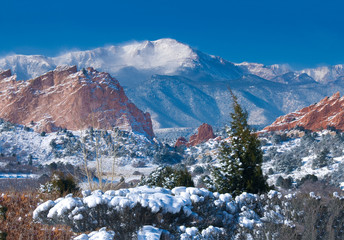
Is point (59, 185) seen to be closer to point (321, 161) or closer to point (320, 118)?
point (321, 161)

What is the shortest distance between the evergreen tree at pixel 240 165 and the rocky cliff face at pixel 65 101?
72.2m

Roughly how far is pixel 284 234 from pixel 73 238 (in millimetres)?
3992

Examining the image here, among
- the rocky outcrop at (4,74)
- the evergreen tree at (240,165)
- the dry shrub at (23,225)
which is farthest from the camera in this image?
the rocky outcrop at (4,74)

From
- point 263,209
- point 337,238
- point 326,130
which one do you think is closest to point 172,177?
point 263,209

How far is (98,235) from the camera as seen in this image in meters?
5.52

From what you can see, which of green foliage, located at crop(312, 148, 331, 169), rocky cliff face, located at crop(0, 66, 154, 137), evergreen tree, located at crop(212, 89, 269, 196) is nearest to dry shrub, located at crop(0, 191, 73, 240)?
evergreen tree, located at crop(212, 89, 269, 196)

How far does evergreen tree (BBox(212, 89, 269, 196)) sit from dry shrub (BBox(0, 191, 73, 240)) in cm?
744

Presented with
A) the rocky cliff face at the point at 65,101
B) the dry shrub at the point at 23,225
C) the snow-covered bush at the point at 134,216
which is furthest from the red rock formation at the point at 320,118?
the dry shrub at the point at 23,225

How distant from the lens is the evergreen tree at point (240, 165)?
12773 millimetres

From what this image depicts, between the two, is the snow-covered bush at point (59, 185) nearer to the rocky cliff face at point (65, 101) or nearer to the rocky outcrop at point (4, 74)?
the rocky cliff face at point (65, 101)

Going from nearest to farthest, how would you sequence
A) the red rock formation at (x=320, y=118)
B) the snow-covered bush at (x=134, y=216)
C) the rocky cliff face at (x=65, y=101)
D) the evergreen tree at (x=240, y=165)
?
the snow-covered bush at (x=134, y=216), the evergreen tree at (x=240, y=165), the red rock formation at (x=320, y=118), the rocky cliff face at (x=65, y=101)

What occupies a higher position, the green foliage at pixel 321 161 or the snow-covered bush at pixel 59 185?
the snow-covered bush at pixel 59 185

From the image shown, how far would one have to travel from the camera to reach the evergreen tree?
503 inches

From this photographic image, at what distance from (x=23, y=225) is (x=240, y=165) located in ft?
28.9
